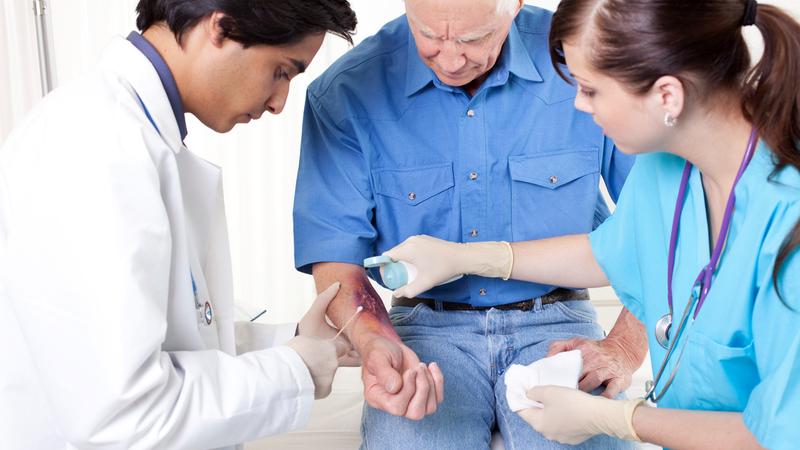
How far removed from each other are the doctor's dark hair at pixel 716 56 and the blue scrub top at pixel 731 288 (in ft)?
0.14

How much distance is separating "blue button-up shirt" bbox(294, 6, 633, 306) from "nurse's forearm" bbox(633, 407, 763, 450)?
63 cm

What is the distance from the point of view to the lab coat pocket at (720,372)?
1.36 m

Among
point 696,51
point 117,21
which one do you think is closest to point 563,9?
point 696,51

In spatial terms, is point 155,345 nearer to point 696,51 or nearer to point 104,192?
point 104,192

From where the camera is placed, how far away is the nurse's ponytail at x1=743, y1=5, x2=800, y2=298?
49.9 inches

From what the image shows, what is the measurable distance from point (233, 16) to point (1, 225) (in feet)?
1.59

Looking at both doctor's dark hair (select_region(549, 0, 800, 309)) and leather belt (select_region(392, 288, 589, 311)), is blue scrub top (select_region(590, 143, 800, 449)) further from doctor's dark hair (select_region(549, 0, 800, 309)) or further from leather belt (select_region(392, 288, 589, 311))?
leather belt (select_region(392, 288, 589, 311))

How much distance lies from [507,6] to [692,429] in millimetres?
977

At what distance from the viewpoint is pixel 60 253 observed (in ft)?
4.05

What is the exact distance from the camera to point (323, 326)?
73.9 inches

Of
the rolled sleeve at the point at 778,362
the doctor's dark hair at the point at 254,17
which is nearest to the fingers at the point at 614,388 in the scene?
the rolled sleeve at the point at 778,362

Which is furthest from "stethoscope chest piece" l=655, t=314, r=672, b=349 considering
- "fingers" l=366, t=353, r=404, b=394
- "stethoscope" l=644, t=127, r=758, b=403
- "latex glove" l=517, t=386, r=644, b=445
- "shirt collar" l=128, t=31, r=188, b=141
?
"shirt collar" l=128, t=31, r=188, b=141

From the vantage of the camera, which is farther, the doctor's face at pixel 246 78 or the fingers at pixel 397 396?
the fingers at pixel 397 396

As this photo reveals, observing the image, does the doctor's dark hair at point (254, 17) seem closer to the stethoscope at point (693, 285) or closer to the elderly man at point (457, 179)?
the elderly man at point (457, 179)
